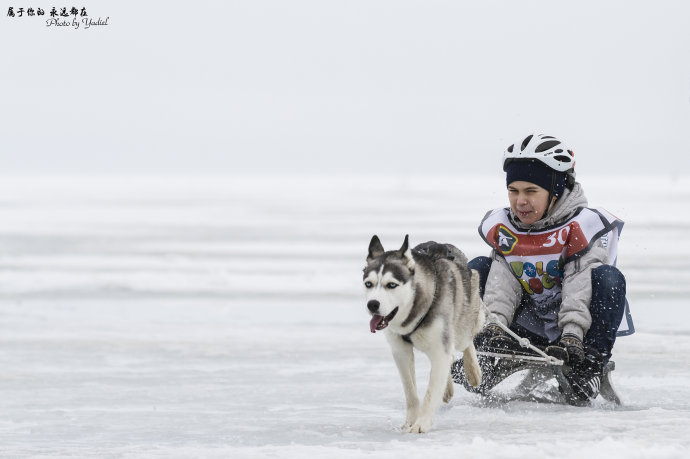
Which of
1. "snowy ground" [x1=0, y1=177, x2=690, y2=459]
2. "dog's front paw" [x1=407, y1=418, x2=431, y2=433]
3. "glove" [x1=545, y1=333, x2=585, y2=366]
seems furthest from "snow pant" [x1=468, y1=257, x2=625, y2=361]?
"dog's front paw" [x1=407, y1=418, x2=431, y2=433]

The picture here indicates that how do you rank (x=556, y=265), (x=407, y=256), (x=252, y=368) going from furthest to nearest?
(x=252, y=368) < (x=556, y=265) < (x=407, y=256)

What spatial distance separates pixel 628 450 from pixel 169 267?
38.7ft

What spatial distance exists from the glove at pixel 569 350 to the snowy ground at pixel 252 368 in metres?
0.28

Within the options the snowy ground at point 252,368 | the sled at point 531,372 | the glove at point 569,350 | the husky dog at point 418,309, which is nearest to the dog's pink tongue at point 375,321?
the husky dog at point 418,309

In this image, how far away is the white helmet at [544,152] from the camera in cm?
596

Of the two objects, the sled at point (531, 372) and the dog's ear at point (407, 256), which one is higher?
the dog's ear at point (407, 256)

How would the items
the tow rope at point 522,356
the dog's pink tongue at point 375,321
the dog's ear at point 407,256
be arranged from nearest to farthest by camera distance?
the dog's pink tongue at point 375,321 < the dog's ear at point 407,256 < the tow rope at point 522,356

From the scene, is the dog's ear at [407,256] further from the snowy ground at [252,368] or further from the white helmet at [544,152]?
the white helmet at [544,152]

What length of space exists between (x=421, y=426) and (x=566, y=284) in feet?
4.38

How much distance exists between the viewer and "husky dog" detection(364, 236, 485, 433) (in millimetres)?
4898

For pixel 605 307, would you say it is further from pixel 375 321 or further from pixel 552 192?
pixel 375 321

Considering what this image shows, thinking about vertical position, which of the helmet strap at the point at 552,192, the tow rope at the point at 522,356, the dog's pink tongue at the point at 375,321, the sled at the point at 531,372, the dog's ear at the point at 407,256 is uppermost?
the helmet strap at the point at 552,192

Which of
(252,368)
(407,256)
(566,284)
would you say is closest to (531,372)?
(566,284)

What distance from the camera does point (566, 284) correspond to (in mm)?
5977
